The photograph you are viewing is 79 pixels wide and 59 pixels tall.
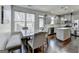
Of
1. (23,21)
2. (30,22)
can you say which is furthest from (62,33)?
(23,21)

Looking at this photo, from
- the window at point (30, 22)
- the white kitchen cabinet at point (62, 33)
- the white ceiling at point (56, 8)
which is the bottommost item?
the white kitchen cabinet at point (62, 33)

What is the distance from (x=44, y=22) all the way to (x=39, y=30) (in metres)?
0.18

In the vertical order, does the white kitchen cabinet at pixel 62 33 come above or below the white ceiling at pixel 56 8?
below

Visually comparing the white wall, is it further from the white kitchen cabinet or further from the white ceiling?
the white kitchen cabinet

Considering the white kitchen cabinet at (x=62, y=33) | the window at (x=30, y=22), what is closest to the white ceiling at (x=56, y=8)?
the window at (x=30, y=22)

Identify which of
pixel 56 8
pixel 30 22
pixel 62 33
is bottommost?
pixel 62 33

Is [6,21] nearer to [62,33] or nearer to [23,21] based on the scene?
[23,21]

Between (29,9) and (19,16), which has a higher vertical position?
(29,9)

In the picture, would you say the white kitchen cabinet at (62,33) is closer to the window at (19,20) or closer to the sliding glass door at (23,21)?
the sliding glass door at (23,21)

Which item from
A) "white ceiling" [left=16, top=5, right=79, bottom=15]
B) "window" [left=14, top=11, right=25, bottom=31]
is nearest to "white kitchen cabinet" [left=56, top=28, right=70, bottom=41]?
"white ceiling" [left=16, top=5, right=79, bottom=15]

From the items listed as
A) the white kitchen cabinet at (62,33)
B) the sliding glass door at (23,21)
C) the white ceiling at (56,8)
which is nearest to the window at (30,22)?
the sliding glass door at (23,21)
